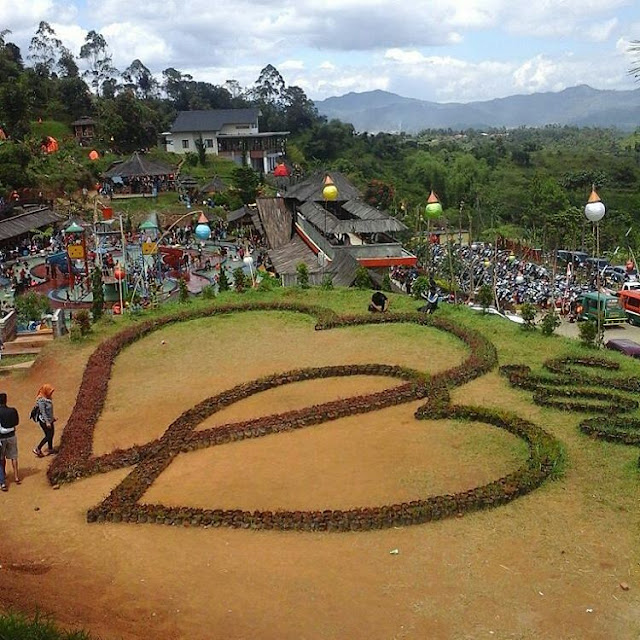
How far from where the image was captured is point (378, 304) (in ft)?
87.2

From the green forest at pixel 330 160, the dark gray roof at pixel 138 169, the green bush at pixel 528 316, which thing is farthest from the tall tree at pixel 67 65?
the green bush at pixel 528 316

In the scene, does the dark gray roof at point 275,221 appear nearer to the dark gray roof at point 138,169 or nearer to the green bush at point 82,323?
the dark gray roof at point 138,169

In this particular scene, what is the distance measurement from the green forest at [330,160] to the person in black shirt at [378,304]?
23.8m

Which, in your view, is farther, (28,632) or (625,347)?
(625,347)

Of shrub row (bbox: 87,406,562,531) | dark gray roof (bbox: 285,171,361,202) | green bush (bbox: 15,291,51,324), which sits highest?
dark gray roof (bbox: 285,171,361,202)

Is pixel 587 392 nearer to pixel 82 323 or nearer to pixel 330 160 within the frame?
pixel 82 323

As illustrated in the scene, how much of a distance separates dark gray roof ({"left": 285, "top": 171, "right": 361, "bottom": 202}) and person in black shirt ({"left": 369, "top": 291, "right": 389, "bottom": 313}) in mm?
18974

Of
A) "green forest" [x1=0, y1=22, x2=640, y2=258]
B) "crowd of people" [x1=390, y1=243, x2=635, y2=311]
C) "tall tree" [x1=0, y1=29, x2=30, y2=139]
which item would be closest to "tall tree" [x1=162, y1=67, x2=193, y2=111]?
"green forest" [x1=0, y1=22, x2=640, y2=258]

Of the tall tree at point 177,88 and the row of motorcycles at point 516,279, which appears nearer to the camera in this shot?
the row of motorcycles at point 516,279

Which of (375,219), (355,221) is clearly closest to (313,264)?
(355,221)

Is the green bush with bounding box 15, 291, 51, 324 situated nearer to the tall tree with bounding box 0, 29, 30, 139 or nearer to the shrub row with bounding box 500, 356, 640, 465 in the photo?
the shrub row with bounding box 500, 356, 640, 465

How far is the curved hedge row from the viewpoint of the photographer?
12.1m

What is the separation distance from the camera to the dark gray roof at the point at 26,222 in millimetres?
47513

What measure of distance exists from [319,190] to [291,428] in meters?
32.2
